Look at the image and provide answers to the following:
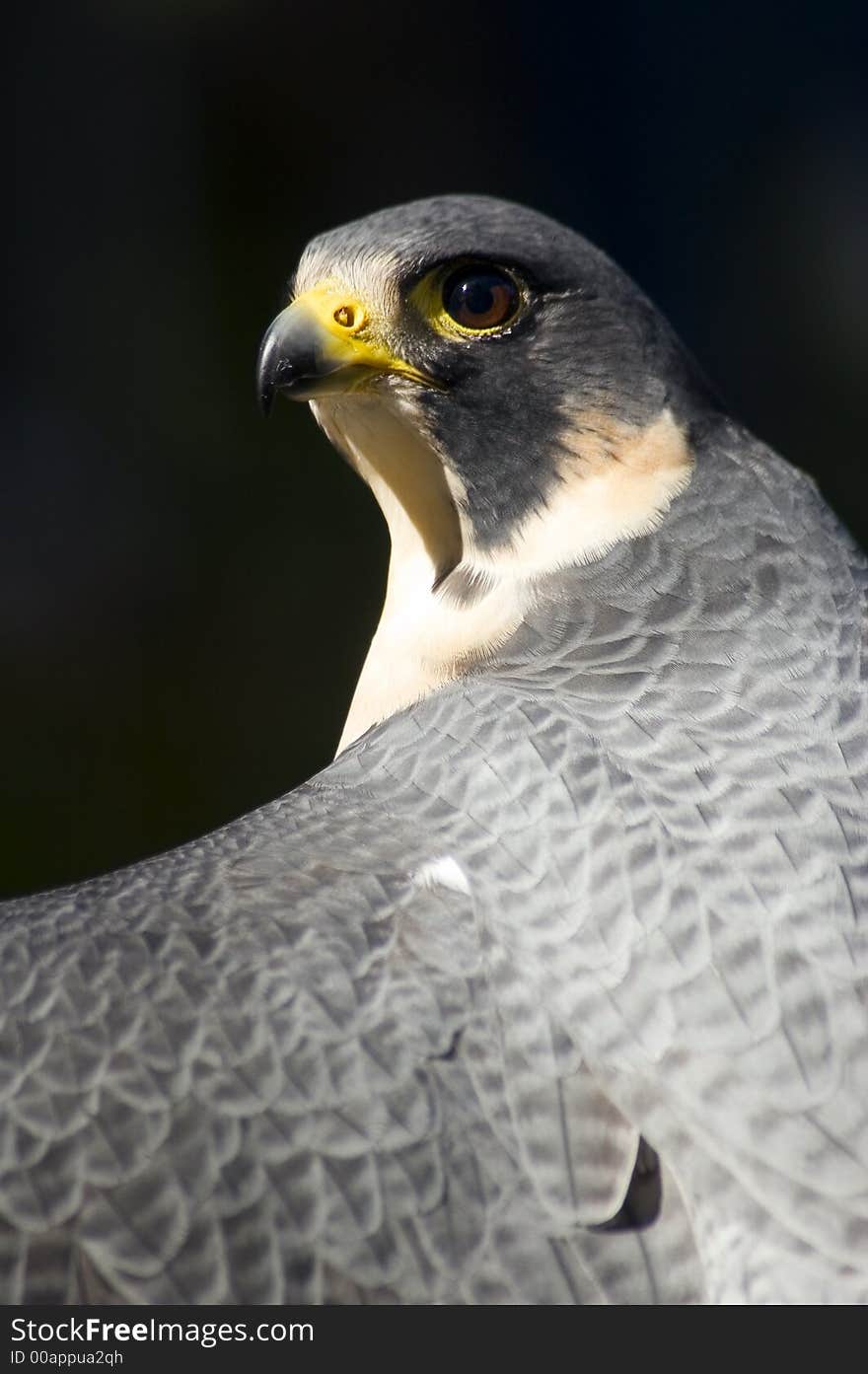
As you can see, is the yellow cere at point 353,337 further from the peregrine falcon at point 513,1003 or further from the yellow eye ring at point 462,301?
the peregrine falcon at point 513,1003

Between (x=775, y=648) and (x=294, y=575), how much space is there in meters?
3.45

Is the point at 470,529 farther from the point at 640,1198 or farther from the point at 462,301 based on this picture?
the point at 640,1198

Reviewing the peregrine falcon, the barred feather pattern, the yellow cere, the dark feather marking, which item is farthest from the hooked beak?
the dark feather marking

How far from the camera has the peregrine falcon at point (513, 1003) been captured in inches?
54.9

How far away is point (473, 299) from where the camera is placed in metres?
1.95

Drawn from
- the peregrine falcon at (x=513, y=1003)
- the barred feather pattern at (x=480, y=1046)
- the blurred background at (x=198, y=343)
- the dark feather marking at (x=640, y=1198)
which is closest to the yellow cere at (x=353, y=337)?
the peregrine falcon at (x=513, y=1003)

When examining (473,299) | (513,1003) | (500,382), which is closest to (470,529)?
(500,382)

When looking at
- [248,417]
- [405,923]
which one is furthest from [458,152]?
[405,923]

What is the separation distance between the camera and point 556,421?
196 centimetres

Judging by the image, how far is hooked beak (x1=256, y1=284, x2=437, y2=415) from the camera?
1.95 m

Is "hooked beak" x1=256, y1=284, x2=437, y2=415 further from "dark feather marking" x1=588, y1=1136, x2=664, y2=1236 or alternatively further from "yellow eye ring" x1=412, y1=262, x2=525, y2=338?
"dark feather marking" x1=588, y1=1136, x2=664, y2=1236

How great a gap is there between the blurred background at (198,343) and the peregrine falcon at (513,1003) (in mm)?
3287

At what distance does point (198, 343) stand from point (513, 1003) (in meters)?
3.98
